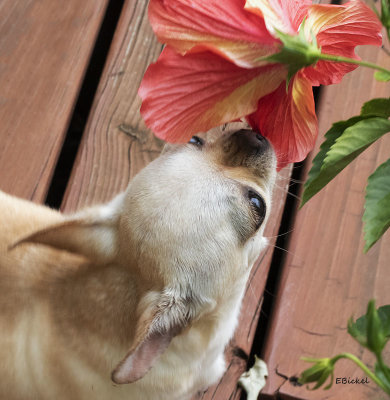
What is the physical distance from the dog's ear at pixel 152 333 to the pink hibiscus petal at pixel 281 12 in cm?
70

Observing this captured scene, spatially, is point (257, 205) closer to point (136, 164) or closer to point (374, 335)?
point (136, 164)

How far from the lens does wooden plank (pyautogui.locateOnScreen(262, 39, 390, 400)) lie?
65.0 inches

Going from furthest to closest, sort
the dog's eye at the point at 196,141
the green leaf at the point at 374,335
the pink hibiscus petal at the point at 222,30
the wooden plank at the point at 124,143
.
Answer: the wooden plank at the point at 124,143
the dog's eye at the point at 196,141
the pink hibiscus petal at the point at 222,30
the green leaf at the point at 374,335

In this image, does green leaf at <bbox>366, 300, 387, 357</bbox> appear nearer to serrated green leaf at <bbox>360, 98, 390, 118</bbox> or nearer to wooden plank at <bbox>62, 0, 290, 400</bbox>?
serrated green leaf at <bbox>360, 98, 390, 118</bbox>

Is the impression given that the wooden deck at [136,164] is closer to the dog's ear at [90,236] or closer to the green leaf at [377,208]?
the dog's ear at [90,236]

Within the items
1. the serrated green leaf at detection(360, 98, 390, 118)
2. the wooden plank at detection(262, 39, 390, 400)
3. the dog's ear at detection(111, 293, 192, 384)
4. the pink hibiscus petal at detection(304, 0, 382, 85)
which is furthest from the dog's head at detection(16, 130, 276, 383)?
the serrated green leaf at detection(360, 98, 390, 118)

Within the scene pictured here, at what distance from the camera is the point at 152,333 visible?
1.21 metres

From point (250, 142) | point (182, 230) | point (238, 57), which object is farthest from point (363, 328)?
point (250, 142)

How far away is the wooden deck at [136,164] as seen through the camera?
68.1 inches

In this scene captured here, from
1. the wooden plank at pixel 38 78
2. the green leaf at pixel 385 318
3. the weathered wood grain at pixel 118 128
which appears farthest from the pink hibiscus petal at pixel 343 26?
the wooden plank at pixel 38 78

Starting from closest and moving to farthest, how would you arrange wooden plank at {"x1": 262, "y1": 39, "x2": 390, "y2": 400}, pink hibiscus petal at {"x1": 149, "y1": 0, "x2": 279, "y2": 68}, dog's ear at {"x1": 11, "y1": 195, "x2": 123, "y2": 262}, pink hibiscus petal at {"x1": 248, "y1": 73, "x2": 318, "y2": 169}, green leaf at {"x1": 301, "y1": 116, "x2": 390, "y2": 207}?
1. green leaf at {"x1": 301, "y1": 116, "x2": 390, "y2": 207}
2. pink hibiscus petal at {"x1": 149, "y1": 0, "x2": 279, "y2": 68}
3. pink hibiscus petal at {"x1": 248, "y1": 73, "x2": 318, "y2": 169}
4. dog's ear at {"x1": 11, "y1": 195, "x2": 123, "y2": 262}
5. wooden plank at {"x1": 262, "y1": 39, "x2": 390, "y2": 400}

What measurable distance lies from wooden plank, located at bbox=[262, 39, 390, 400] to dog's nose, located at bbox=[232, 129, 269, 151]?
0.55 metres

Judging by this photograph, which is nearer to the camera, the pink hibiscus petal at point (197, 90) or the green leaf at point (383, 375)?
the green leaf at point (383, 375)

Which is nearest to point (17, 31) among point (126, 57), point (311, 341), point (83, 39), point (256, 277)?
point (83, 39)
